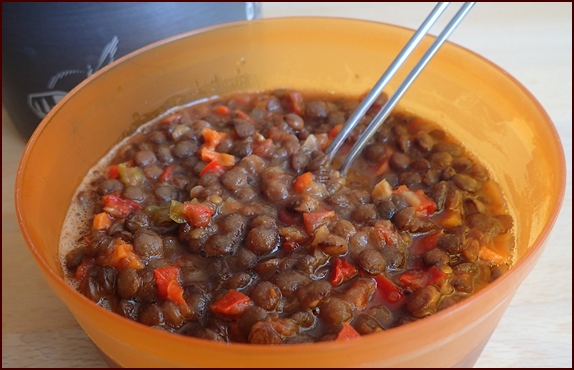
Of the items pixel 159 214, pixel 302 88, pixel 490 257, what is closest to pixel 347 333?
pixel 490 257

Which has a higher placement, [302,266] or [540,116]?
[540,116]

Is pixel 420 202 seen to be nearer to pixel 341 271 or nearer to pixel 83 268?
pixel 341 271

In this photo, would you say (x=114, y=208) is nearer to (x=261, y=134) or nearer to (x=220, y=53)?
(x=261, y=134)

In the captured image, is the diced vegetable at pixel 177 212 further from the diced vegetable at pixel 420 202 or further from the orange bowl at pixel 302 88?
the diced vegetable at pixel 420 202

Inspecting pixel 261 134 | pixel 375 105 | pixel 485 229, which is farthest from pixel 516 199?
pixel 261 134

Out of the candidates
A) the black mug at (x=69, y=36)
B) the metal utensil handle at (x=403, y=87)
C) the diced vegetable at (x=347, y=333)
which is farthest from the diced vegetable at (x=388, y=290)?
the black mug at (x=69, y=36)

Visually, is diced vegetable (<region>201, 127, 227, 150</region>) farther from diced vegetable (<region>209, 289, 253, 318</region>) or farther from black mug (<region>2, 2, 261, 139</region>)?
diced vegetable (<region>209, 289, 253, 318</region>)
